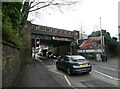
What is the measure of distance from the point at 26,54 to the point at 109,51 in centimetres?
1797

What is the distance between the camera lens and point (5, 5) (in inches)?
479

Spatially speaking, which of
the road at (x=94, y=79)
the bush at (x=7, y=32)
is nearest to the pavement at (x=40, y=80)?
the road at (x=94, y=79)

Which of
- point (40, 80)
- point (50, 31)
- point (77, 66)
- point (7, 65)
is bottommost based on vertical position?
point (40, 80)

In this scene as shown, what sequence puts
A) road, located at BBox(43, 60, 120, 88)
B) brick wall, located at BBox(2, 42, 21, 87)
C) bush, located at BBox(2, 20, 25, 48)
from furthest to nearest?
road, located at BBox(43, 60, 120, 88) → bush, located at BBox(2, 20, 25, 48) → brick wall, located at BBox(2, 42, 21, 87)

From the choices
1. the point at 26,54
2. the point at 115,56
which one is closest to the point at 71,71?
the point at 26,54

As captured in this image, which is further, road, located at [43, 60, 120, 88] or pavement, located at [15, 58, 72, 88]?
road, located at [43, 60, 120, 88]

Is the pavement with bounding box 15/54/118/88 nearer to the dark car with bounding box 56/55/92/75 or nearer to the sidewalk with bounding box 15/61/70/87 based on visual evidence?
the sidewalk with bounding box 15/61/70/87

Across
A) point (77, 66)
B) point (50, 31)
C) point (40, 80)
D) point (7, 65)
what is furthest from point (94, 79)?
point (50, 31)

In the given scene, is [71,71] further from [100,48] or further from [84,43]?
[84,43]

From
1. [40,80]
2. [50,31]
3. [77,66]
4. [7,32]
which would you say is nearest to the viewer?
[7,32]

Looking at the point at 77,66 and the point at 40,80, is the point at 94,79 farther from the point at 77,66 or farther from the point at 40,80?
the point at 40,80

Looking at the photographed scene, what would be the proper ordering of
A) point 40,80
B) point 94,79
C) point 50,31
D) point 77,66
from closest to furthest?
point 40,80, point 94,79, point 77,66, point 50,31

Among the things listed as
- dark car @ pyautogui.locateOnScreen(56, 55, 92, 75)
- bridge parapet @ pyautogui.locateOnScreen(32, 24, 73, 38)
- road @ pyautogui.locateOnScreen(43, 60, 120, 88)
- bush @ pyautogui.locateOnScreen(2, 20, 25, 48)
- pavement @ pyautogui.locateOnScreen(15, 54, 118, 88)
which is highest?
bridge parapet @ pyautogui.locateOnScreen(32, 24, 73, 38)

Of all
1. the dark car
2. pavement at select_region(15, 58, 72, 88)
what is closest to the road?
the dark car
